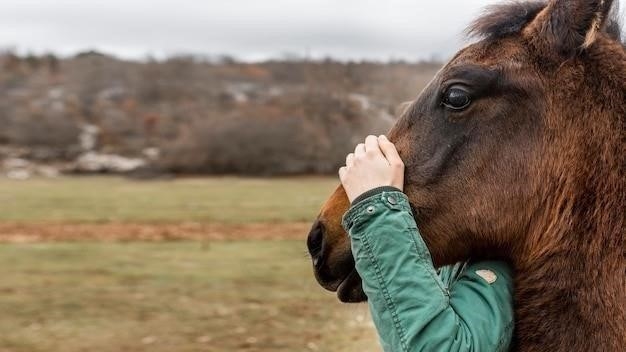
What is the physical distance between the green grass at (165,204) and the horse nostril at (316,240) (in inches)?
989

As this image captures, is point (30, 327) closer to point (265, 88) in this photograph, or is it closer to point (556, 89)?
point (556, 89)

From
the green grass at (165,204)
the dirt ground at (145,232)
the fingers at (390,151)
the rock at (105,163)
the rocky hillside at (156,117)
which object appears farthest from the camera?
the rock at (105,163)

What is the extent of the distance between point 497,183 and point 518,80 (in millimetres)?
332

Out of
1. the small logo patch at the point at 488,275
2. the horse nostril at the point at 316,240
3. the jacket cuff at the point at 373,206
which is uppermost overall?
the jacket cuff at the point at 373,206

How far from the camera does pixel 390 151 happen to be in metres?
2.31

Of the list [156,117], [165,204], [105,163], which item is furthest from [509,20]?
[156,117]

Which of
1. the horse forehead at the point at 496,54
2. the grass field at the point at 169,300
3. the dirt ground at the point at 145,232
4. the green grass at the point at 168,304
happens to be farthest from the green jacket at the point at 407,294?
the dirt ground at the point at 145,232

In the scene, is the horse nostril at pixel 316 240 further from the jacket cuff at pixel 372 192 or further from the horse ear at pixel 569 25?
the horse ear at pixel 569 25

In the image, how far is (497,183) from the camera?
90.0 inches

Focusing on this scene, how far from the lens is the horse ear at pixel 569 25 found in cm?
224

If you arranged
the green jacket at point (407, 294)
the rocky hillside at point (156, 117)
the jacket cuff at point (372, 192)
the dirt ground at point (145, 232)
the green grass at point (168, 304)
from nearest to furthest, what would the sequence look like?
1. the green jacket at point (407, 294)
2. the jacket cuff at point (372, 192)
3. the green grass at point (168, 304)
4. the dirt ground at point (145, 232)
5. the rocky hillside at point (156, 117)

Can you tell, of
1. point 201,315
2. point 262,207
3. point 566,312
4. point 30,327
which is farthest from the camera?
point 262,207

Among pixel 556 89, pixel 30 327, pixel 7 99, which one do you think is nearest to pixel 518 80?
pixel 556 89

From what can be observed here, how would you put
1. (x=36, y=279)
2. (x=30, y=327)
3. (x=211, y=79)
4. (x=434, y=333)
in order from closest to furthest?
1. (x=434, y=333)
2. (x=30, y=327)
3. (x=36, y=279)
4. (x=211, y=79)
